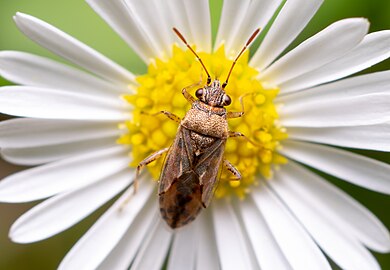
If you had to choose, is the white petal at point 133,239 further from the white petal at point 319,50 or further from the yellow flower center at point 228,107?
the white petal at point 319,50

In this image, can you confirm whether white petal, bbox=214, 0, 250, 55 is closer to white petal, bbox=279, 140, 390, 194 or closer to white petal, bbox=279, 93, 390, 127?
white petal, bbox=279, 93, 390, 127

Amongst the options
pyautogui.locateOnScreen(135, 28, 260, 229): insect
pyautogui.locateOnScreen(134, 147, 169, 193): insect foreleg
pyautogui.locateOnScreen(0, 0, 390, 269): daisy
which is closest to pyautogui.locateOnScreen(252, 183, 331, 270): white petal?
pyautogui.locateOnScreen(0, 0, 390, 269): daisy

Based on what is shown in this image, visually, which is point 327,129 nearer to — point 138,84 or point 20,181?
point 138,84

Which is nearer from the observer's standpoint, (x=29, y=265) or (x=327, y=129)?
(x=327, y=129)

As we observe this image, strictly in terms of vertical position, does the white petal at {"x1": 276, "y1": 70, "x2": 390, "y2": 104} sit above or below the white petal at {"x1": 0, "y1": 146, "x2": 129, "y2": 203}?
below

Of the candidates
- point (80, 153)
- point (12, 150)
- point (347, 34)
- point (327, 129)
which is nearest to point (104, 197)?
point (80, 153)

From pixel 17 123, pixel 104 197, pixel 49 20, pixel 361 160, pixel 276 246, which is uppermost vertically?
pixel 49 20

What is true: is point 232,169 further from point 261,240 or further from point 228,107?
point 261,240
